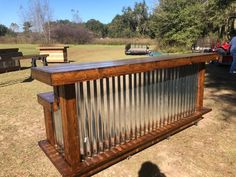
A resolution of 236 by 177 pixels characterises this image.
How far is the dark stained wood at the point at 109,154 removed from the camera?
2941mm

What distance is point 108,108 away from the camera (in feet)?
10.5

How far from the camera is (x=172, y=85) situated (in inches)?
162

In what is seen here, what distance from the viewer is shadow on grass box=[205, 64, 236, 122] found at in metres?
5.35

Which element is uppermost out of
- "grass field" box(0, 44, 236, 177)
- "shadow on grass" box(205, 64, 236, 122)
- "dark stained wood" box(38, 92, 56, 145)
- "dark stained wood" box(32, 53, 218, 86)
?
"dark stained wood" box(32, 53, 218, 86)

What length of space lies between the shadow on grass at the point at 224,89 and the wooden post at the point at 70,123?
3428 millimetres

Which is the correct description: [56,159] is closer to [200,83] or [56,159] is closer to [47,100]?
[47,100]

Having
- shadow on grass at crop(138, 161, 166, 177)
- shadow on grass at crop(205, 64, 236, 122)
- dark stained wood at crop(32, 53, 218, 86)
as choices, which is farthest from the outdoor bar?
shadow on grass at crop(205, 64, 236, 122)

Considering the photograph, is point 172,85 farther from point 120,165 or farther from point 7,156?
point 7,156

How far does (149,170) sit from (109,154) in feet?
1.93

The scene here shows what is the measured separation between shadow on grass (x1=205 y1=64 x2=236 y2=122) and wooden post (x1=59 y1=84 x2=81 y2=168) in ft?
11.2

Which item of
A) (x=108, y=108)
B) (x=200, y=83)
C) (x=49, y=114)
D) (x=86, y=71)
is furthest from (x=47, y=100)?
(x=200, y=83)

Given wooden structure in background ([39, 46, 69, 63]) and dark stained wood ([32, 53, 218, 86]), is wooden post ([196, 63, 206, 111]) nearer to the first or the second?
dark stained wood ([32, 53, 218, 86])

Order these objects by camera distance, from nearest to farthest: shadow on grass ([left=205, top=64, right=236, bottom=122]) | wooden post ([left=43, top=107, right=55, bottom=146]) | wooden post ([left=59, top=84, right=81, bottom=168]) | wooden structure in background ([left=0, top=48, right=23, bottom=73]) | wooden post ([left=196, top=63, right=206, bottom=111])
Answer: wooden post ([left=59, top=84, right=81, bottom=168]) → wooden post ([left=43, top=107, right=55, bottom=146]) → wooden post ([left=196, top=63, right=206, bottom=111]) → shadow on grass ([left=205, top=64, right=236, bottom=122]) → wooden structure in background ([left=0, top=48, right=23, bottom=73])

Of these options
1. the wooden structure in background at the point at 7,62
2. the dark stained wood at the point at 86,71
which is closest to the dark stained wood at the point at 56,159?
the dark stained wood at the point at 86,71
